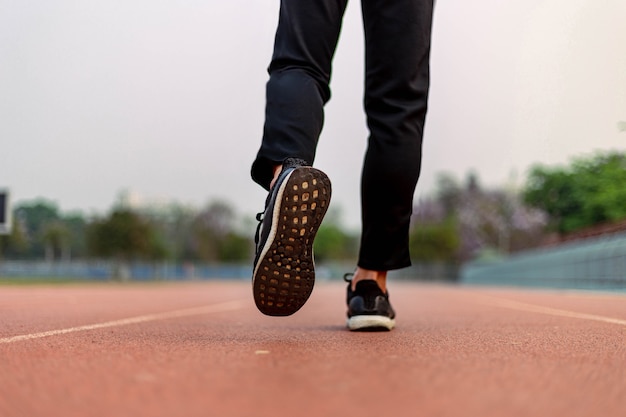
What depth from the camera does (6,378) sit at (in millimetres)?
1318

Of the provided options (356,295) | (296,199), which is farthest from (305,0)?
(356,295)

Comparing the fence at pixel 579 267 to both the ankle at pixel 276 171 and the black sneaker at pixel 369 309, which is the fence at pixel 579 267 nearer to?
the black sneaker at pixel 369 309

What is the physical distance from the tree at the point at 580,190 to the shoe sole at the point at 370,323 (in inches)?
2007

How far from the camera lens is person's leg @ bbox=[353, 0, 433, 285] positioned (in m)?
2.40

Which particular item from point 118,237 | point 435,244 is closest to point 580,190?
point 435,244

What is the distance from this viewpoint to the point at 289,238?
6.40 ft

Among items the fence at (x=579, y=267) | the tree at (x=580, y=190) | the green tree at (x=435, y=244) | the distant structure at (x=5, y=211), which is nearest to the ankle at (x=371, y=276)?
the fence at (x=579, y=267)

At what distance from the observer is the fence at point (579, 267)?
1766 centimetres

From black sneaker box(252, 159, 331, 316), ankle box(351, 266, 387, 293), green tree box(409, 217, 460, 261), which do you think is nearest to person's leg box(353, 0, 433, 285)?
ankle box(351, 266, 387, 293)

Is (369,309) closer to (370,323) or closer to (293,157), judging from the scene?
(370,323)

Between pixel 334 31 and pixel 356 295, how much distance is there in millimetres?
796

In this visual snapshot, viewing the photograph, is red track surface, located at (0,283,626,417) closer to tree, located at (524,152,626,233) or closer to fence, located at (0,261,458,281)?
tree, located at (524,152,626,233)

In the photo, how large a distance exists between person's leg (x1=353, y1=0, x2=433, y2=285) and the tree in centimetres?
5093

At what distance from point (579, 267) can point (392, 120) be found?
66.1ft
